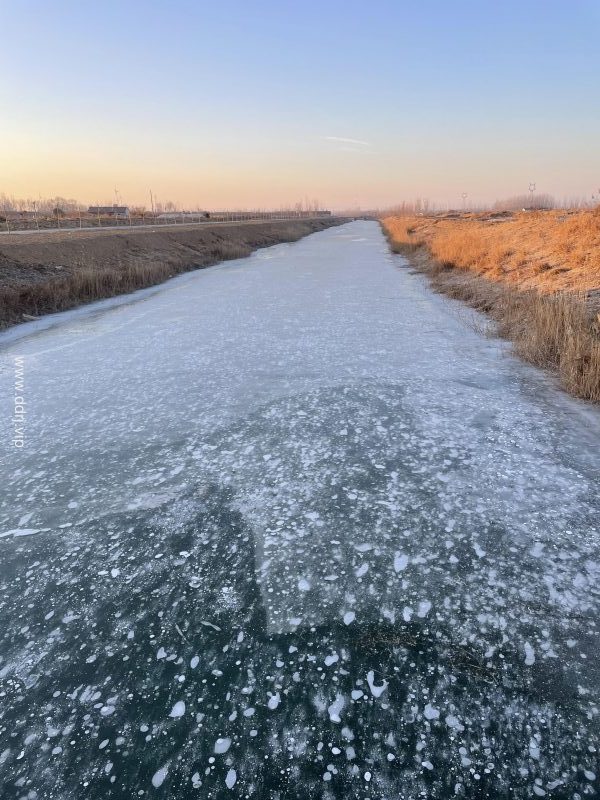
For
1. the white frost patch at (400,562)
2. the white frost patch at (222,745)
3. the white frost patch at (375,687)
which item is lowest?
the white frost patch at (222,745)

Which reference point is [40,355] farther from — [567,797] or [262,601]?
[567,797]

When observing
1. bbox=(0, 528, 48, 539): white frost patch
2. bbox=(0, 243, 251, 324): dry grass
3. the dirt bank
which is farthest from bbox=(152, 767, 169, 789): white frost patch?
bbox=(0, 243, 251, 324): dry grass

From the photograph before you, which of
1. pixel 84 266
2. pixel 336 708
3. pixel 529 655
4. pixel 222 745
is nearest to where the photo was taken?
pixel 222 745

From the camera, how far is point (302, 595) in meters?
2.40

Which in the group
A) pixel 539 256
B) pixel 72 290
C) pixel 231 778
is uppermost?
pixel 539 256

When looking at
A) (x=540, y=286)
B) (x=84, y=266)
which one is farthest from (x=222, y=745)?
(x=84, y=266)

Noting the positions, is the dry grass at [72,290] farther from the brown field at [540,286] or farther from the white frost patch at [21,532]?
the brown field at [540,286]

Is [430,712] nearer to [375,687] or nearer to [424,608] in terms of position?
[375,687]

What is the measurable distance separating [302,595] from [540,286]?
29.3 ft

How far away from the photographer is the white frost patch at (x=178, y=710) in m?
1.84

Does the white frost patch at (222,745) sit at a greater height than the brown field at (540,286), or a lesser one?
lesser

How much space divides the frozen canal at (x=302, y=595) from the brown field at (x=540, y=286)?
0.64 meters

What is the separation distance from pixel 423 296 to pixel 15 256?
11897mm

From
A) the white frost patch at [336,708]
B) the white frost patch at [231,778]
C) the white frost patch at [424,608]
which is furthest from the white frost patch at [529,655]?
the white frost patch at [231,778]
